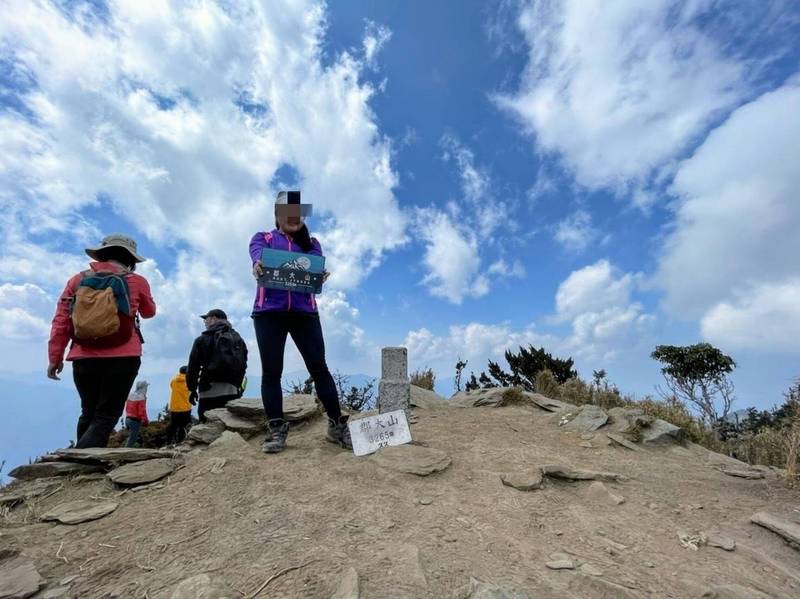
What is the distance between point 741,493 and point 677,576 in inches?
76.5

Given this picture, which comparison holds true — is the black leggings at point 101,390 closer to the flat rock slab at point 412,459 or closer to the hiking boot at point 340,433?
the hiking boot at point 340,433

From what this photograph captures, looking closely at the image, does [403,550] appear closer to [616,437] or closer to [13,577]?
[13,577]

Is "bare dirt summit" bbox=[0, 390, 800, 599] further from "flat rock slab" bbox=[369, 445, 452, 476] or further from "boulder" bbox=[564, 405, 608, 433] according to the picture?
"boulder" bbox=[564, 405, 608, 433]

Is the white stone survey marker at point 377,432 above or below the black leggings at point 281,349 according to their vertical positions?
below

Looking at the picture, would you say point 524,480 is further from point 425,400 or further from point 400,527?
point 425,400

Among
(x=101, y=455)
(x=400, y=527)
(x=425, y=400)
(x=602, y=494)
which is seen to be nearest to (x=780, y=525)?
(x=602, y=494)

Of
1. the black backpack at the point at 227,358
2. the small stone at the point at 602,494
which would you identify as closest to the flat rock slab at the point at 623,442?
the small stone at the point at 602,494

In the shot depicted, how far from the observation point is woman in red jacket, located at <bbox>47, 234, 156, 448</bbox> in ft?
11.3

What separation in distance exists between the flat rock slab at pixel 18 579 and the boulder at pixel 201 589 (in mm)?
710

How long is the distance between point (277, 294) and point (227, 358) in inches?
79.5

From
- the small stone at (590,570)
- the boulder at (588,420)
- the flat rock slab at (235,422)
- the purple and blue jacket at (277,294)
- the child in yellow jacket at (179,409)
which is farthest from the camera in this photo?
the child in yellow jacket at (179,409)

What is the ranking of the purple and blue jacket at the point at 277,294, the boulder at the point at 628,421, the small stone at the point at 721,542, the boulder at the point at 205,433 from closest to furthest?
the small stone at the point at 721,542, the purple and blue jacket at the point at 277,294, the boulder at the point at 205,433, the boulder at the point at 628,421

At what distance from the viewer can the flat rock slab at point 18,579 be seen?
6.45 ft

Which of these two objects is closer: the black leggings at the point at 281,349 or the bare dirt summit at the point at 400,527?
the bare dirt summit at the point at 400,527
